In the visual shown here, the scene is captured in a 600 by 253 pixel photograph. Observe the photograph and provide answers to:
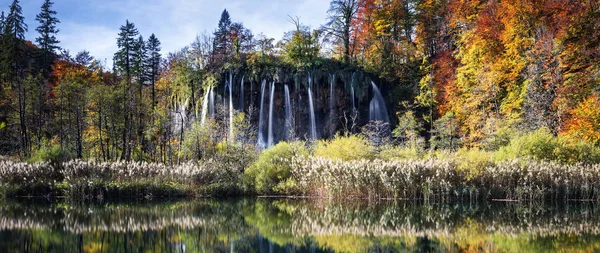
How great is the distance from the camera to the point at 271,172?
1834 centimetres

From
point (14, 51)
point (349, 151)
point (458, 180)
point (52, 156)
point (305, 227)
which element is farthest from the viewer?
point (14, 51)

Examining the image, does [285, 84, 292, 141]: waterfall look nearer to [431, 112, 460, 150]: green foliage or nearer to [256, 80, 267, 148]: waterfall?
[256, 80, 267, 148]: waterfall

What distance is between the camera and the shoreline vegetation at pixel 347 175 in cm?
1533

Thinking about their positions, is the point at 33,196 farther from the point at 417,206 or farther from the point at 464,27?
the point at 464,27

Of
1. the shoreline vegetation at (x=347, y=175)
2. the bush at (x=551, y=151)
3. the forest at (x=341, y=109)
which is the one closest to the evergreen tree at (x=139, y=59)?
the forest at (x=341, y=109)

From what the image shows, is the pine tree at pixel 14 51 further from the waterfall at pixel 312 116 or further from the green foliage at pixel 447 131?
the green foliage at pixel 447 131

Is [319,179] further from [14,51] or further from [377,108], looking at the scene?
[14,51]

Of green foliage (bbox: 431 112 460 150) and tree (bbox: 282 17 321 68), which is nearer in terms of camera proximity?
green foliage (bbox: 431 112 460 150)

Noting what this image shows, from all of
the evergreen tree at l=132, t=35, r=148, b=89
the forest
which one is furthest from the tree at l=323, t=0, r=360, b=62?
the evergreen tree at l=132, t=35, r=148, b=89

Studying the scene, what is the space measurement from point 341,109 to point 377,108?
2690 mm

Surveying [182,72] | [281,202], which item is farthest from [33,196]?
[182,72]

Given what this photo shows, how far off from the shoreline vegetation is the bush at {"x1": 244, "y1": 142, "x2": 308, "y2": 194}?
1.5 inches

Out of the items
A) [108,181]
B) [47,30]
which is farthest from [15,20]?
[108,181]

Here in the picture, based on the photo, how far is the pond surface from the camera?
27.1ft
